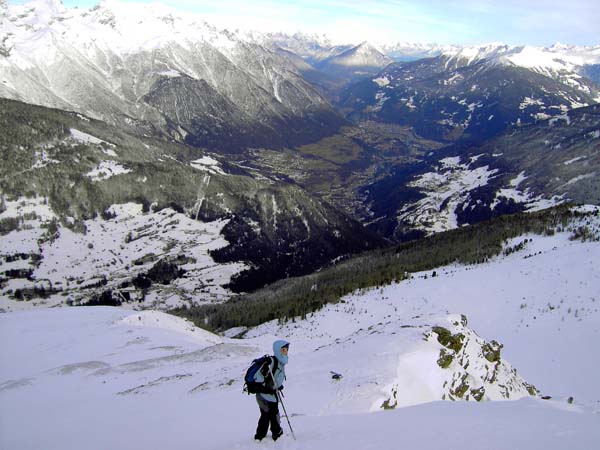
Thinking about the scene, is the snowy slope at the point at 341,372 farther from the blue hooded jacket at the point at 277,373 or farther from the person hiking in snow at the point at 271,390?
the blue hooded jacket at the point at 277,373

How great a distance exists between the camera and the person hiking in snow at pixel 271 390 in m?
14.2

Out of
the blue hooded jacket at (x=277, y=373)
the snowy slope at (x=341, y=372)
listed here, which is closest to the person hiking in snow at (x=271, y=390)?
the blue hooded jacket at (x=277, y=373)

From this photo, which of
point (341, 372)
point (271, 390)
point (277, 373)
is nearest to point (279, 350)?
point (277, 373)

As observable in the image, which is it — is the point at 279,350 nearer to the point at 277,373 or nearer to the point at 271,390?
the point at 277,373

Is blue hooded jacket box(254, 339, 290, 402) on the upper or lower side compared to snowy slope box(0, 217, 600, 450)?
upper

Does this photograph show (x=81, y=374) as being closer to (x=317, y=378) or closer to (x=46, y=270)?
(x=317, y=378)

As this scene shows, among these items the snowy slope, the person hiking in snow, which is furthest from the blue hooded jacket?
the snowy slope

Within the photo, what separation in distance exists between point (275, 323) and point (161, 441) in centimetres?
Result: 4426

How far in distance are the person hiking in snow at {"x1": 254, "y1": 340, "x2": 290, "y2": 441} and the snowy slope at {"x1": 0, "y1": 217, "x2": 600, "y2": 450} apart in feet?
2.58

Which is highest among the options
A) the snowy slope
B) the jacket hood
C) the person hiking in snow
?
the jacket hood

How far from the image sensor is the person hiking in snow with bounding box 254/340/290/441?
14.2 meters

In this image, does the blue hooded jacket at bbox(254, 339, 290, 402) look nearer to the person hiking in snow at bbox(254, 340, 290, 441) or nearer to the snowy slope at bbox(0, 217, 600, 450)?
the person hiking in snow at bbox(254, 340, 290, 441)

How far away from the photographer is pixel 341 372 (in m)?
21.0

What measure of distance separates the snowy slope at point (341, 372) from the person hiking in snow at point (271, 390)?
2.58ft
